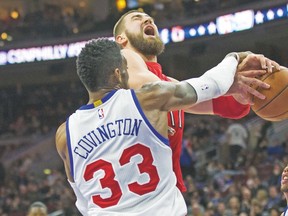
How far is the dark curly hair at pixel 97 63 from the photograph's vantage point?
9.49 feet

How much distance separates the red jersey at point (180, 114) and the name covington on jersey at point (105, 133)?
22.1 inches

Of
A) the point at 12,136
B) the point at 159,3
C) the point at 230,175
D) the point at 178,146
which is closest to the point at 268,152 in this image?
the point at 230,175

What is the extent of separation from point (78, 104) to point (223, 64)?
637 inches

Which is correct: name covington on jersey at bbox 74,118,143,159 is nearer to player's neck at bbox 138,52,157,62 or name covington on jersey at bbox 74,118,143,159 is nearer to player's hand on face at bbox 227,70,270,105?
player's hand on face at bbox 227,70,270,105

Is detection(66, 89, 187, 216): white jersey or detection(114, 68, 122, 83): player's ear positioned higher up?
detection(114, 68, 122, 83): player's ear

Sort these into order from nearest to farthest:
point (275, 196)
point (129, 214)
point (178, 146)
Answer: point (129, 214) → point (178, 146) → point (275, 196)

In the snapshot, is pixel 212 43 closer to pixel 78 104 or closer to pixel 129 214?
pixel 78 104

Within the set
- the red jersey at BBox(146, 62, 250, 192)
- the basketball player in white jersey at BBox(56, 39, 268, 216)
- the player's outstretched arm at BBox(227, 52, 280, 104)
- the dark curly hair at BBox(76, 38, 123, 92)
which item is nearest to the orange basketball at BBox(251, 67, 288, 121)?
the player's outstretched arm at BBox(227, 52, 280, 104)

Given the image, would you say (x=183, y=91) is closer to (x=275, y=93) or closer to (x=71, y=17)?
(x=275, y=93)

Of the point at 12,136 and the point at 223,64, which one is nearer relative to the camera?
the point at 223,64

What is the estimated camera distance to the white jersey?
9.28 ft

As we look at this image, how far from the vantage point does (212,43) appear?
17562mm

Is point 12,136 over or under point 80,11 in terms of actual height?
under

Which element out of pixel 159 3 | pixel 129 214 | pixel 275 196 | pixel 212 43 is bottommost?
pixel 275 196
